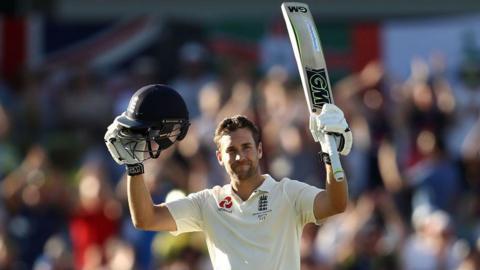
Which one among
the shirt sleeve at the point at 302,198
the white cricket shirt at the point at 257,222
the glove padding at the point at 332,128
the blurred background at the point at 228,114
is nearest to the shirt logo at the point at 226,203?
the white cricket shirt at the point at 257,222

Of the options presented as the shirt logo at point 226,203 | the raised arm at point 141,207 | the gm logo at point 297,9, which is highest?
the gm logo at point 297,9

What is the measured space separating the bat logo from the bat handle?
34 centimetres

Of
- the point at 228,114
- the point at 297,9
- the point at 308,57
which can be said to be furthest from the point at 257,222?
Answer: the point at 228,114

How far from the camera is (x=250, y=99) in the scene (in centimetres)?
1310

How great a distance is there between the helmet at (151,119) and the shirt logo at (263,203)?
617mm

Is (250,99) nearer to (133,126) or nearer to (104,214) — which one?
(104,214)

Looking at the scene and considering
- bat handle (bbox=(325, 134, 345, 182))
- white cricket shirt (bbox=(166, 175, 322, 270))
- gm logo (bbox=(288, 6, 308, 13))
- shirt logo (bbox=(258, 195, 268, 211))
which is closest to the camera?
bat handle (bbox=(325, 134, 345, 182))

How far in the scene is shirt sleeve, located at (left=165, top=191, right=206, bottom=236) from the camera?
25.0ft

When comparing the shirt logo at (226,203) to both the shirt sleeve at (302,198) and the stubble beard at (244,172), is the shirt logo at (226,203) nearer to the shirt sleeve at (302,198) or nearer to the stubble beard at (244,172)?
the stubble beard at (244,172)

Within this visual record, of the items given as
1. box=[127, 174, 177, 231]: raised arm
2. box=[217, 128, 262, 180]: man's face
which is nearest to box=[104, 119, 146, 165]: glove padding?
box=[127, 174, 177, 231]: raised arm

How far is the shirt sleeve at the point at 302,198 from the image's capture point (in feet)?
24.3

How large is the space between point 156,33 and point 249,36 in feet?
3.39

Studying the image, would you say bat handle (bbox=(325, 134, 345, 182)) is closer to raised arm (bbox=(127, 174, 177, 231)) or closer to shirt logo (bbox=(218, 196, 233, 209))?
shirt logo (bbox=(218, 196, 233, 209))

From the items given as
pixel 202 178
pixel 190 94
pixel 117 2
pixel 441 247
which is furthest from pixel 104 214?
pixel 117 2
